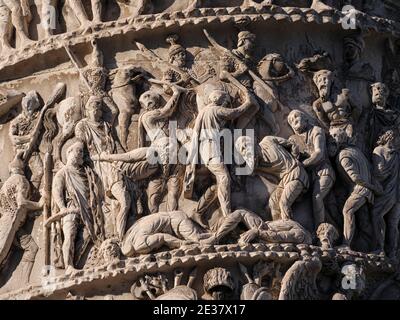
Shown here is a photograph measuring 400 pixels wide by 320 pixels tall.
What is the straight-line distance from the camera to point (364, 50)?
2945 centimetres

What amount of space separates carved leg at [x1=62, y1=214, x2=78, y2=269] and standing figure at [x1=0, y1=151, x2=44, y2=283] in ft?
1.94

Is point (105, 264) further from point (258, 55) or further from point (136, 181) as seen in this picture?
point (258, 55)

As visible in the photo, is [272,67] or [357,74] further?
[357,74]

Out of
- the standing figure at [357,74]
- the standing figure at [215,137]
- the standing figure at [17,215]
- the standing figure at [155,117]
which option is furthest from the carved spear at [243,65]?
the standing figure at [17,215]

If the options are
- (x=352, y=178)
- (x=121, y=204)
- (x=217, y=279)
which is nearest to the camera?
(x=217, y=279)

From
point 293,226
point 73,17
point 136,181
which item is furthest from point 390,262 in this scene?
point 73,17

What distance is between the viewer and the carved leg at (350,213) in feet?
92.5

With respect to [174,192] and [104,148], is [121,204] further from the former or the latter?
[104,148]

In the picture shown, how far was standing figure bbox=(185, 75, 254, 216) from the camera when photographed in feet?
92.1

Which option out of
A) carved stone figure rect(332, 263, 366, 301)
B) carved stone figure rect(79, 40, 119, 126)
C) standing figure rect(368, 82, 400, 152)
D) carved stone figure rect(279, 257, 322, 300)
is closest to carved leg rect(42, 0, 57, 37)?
carved stone figure rect(79, 40, 119, 126)

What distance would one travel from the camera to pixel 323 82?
28.9 m

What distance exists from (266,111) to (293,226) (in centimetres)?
158

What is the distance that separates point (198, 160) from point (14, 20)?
3.46 m

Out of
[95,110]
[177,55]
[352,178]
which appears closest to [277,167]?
[352,178]
